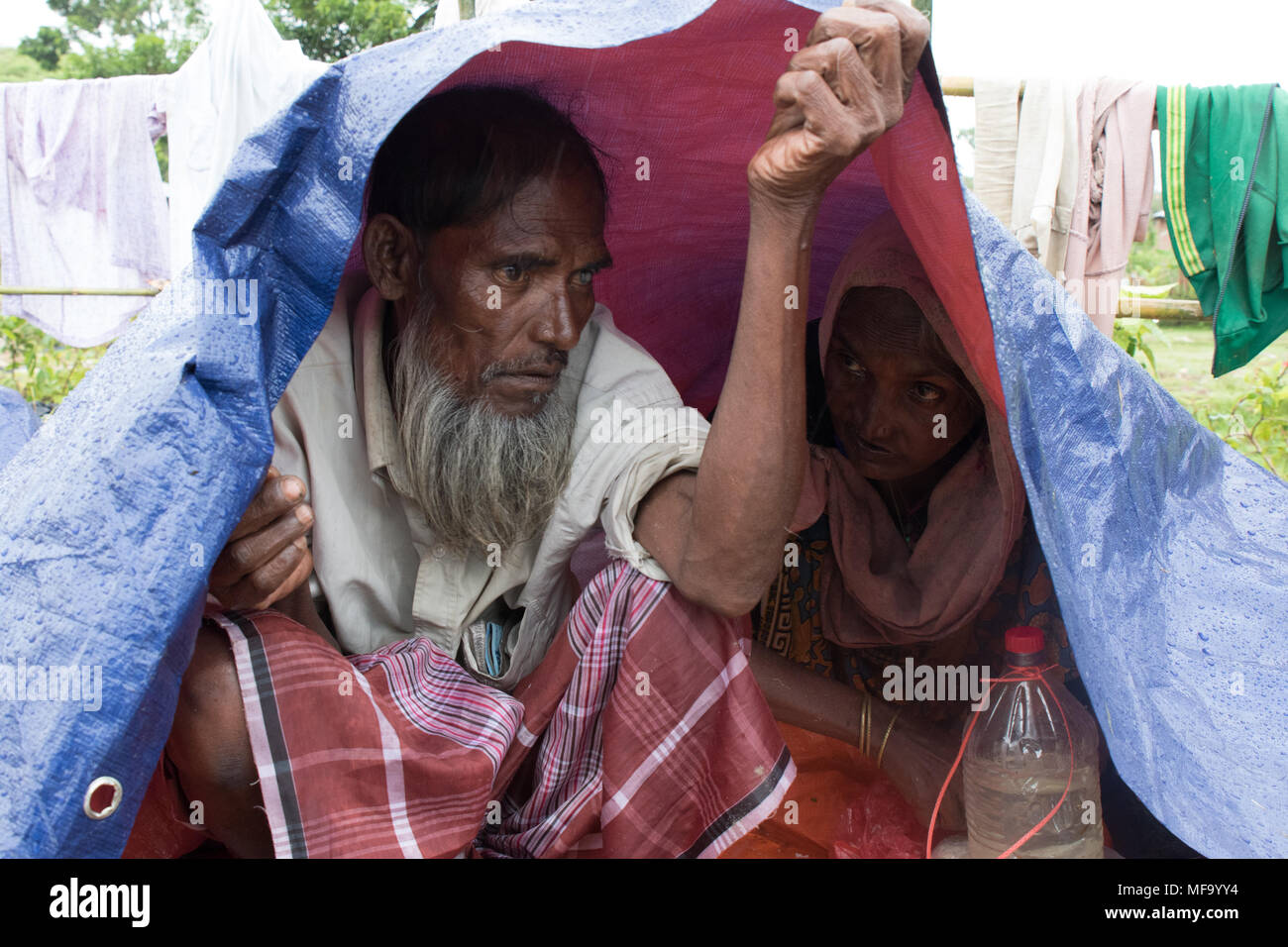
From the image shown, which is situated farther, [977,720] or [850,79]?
[977,720]

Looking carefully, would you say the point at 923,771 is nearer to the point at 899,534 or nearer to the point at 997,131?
the point at 899,534

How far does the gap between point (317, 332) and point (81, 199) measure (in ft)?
14.9

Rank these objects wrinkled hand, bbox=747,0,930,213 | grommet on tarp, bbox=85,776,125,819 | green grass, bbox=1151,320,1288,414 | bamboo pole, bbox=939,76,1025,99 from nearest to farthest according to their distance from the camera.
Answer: grommet on tarp, bbox=85,776,125,819 → wrinkled hand, bbox=747,0,930,213 → bamboo pole, bbox=939,76,1025,99 → green grass, bbox=1151,320,1288,414

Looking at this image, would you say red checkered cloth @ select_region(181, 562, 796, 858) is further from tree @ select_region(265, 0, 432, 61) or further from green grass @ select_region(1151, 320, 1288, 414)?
tree @ select_region(265, 0, 432, 61)

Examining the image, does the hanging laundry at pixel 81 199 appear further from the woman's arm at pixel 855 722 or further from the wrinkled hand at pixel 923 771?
the wrinkled hand at pixel 923 771

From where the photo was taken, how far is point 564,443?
7.30 feet

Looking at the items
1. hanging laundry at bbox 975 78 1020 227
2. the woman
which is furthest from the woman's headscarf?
hanging laundry at bbox 975 78 1020 227

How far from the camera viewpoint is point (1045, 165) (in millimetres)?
4527

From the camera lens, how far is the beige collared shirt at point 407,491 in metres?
2.12

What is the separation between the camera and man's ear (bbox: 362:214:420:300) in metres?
2.28

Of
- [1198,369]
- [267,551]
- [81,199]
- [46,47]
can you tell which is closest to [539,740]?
[267,551]

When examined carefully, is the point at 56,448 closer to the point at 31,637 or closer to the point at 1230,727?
the point at 31,637

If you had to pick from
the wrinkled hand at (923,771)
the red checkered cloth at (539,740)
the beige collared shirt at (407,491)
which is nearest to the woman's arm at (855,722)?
the wrinkled hand at (923,771)

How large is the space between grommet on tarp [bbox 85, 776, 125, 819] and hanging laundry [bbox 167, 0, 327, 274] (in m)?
4.16
